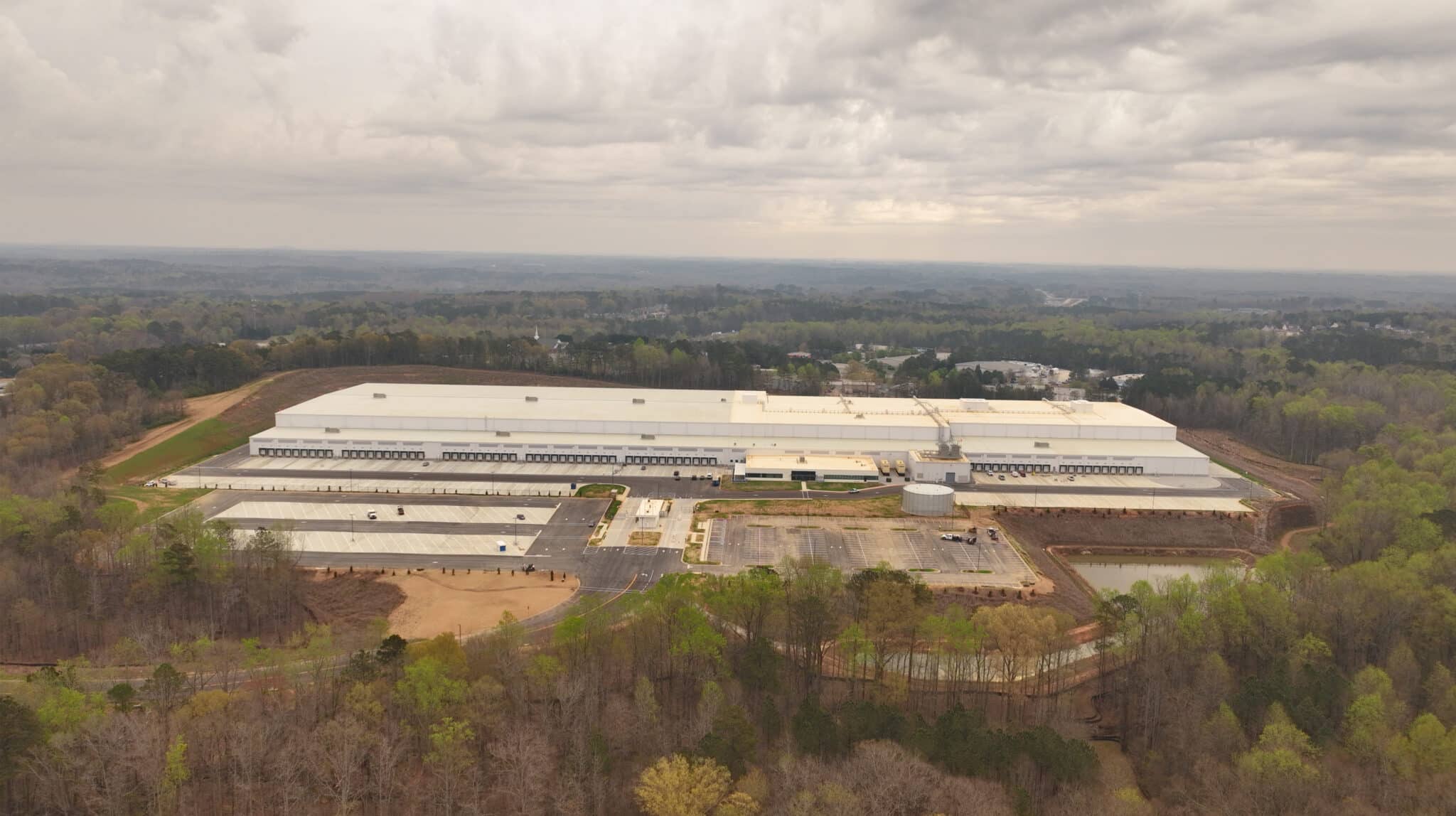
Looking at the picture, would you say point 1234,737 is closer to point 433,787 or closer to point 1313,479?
point 433,787

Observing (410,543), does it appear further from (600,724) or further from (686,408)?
(686,408)

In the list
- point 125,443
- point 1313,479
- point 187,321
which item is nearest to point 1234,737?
point 1313,479

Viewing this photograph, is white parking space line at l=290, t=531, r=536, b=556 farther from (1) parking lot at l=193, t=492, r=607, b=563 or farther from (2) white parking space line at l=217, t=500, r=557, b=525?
(2) white parking space line at l=217, t=500, r=557, b=525

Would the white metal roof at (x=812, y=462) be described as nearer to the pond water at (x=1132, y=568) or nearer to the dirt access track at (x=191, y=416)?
the pond water at (x=1132, y=568)

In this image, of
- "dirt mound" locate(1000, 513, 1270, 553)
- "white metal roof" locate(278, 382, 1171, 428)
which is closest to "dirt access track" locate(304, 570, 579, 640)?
"white metal roof" locate(278, 382, 1171, 428)

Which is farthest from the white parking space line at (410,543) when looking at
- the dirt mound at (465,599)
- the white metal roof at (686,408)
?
the white metal roof at (686,408)

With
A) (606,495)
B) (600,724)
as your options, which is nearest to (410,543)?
(606,495)
